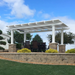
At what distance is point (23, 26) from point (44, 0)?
501 centimetres

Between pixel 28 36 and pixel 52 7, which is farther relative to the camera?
pixel 28 36

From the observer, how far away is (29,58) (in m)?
8.66

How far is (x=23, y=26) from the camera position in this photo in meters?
15.2

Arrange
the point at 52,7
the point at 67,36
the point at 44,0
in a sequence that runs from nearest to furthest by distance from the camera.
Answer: the point at 52,7 < the point at 44,0 < the point at 67,36

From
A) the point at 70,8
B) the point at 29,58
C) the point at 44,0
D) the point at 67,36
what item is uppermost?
the point at 44,0

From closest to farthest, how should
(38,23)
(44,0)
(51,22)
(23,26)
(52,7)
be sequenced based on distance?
1. (52,7)
2. (44,0)
3. (51,22)
4. (38,23)
5. (23,26)

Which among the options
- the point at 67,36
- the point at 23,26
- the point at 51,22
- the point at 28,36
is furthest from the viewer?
the point at 28,36

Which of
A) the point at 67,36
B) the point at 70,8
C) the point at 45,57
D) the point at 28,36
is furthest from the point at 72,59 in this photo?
the point at 28,36

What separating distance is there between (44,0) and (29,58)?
22.1ft

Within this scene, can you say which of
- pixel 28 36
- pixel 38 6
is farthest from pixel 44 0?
pixel 28 36

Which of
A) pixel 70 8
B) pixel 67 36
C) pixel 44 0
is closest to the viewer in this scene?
pixel 70 8

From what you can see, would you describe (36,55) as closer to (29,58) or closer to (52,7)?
(29,58)

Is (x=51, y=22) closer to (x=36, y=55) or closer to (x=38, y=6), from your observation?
(x=38, y=6)

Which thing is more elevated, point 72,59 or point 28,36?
point 28,36
